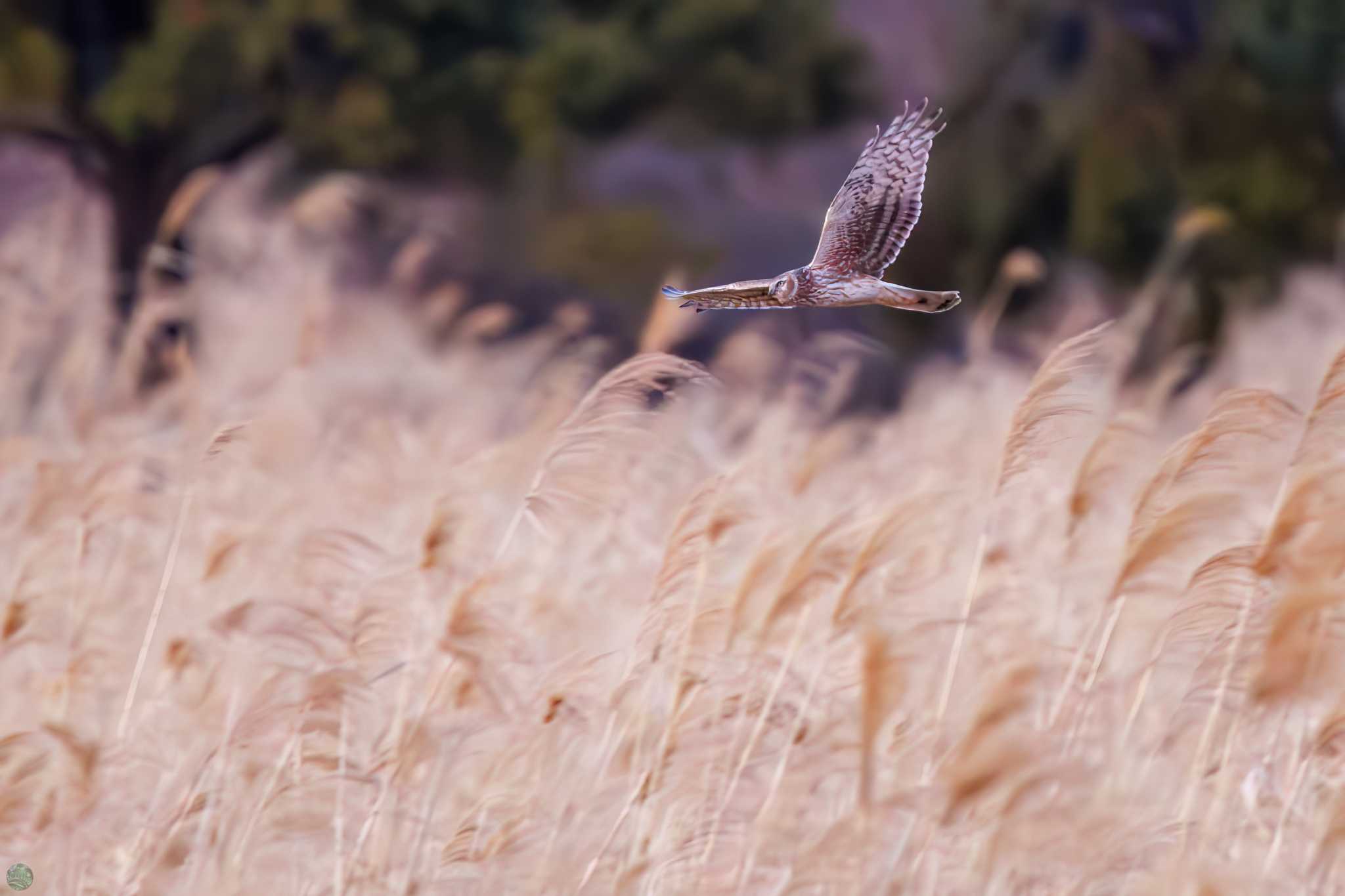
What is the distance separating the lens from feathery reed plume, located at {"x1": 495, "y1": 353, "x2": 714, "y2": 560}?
288 cm

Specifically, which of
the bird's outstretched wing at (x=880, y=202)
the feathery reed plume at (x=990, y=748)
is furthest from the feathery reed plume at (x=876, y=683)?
the bird's outstretched wing at (x=880, y=202)

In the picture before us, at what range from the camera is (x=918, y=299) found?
1902 mm

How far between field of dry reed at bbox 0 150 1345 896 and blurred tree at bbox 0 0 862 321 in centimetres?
606

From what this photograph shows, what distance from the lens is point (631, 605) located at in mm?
4109

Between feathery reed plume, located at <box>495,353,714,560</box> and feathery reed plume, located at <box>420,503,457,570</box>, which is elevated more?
feathery reed plume, located at <box>495,353,714,560</box>

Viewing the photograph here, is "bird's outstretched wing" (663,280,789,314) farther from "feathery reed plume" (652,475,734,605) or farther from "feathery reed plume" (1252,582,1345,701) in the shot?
"feathery reed plume" (1252,582,1345,701)

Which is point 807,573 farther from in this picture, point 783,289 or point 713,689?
point 783,289

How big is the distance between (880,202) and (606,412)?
844mm

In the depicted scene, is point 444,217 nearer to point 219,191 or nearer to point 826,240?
point 219,191

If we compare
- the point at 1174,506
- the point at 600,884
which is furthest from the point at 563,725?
the point at 1174,506

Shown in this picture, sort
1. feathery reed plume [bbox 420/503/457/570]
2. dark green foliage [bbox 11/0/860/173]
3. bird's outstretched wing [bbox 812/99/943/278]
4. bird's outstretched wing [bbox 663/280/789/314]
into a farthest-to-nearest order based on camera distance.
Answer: dark green foliage [bbox 11/0/860/173], feathery reed plume [bbox 420/503/457/570], bird's outstretched wing [bbox 812/99/943/278], bird's outstretched wing [bbox 663/280/789/314]

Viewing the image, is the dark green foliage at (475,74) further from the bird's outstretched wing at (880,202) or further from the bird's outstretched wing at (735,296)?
the bird's outstretched wing at (735,296)

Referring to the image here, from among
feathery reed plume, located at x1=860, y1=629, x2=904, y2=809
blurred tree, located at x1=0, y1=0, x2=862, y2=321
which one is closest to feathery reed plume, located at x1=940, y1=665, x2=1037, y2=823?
feathery reed plume, located at x1=860, y1=629, x2=904, y2=809

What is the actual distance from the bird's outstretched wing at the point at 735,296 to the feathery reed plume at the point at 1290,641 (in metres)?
1.24
